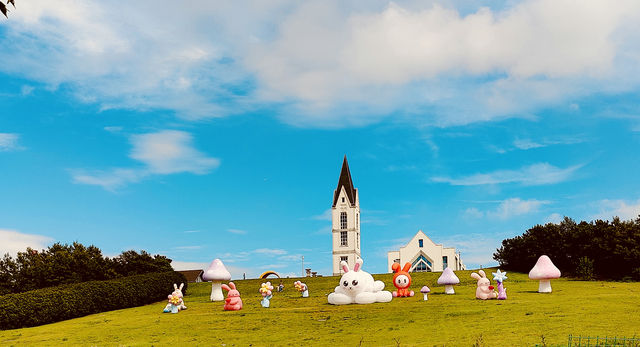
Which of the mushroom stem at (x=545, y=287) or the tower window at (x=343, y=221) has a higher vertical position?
the tower window at (x=343, y=221)

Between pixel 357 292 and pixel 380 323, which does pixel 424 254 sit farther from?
pixel 380 323

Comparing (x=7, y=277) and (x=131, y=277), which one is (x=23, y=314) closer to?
(x=131, y=277)

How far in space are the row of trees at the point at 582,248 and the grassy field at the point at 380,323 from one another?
30.7 feet

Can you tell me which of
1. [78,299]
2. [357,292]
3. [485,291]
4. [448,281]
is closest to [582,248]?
[448,281]

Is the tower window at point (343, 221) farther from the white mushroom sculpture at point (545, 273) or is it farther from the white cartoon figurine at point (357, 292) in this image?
the white cartoon figurine at point (357, 292)

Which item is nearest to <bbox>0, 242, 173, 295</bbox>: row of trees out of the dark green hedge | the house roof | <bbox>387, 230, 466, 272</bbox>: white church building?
the dark green hedge

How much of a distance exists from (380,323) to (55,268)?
33.7 meters

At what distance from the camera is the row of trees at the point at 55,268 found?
4791cm

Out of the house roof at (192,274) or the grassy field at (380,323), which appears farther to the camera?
the house roof at (192,274)

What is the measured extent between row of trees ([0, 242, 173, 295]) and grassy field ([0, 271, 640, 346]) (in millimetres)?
10459

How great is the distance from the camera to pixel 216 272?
41781mm

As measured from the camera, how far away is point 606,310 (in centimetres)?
2705

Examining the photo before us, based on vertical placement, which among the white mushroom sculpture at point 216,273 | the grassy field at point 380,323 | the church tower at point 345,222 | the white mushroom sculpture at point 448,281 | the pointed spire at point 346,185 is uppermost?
the pointed spire at point 346,185

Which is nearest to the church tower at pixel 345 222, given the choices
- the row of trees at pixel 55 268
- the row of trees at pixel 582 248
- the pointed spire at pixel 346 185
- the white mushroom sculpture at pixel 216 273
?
the pointed spire at pixel 346 185
